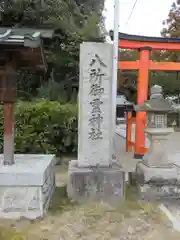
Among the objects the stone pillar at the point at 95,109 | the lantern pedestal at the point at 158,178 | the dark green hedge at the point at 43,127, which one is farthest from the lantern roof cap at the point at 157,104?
the dark green hedge at the point at 43,127

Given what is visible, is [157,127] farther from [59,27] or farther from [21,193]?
[59,27]

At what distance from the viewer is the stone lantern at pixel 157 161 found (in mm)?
5141

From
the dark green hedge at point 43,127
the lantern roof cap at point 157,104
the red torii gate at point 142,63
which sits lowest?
the dark green hedge at point 43,127

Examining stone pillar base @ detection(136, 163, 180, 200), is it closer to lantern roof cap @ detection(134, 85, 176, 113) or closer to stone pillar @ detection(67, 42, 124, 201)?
stone pillar @ detection(67, 42, 124, 201)

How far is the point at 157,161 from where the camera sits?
17.5ft

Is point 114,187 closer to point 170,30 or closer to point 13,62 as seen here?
point 13,62

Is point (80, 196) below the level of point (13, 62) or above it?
below

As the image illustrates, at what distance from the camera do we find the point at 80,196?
465cm

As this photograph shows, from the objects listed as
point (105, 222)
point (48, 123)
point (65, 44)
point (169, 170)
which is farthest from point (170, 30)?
point (105, 222)

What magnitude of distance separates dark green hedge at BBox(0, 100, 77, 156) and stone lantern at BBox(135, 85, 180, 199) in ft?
9.75

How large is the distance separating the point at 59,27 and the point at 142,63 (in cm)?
343

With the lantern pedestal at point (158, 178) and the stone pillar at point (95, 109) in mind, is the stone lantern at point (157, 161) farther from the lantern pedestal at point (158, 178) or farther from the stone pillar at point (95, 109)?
the stone pillar at point (95, 109)

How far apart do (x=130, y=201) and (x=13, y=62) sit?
2.99m

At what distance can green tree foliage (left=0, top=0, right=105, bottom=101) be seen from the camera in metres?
10.0
